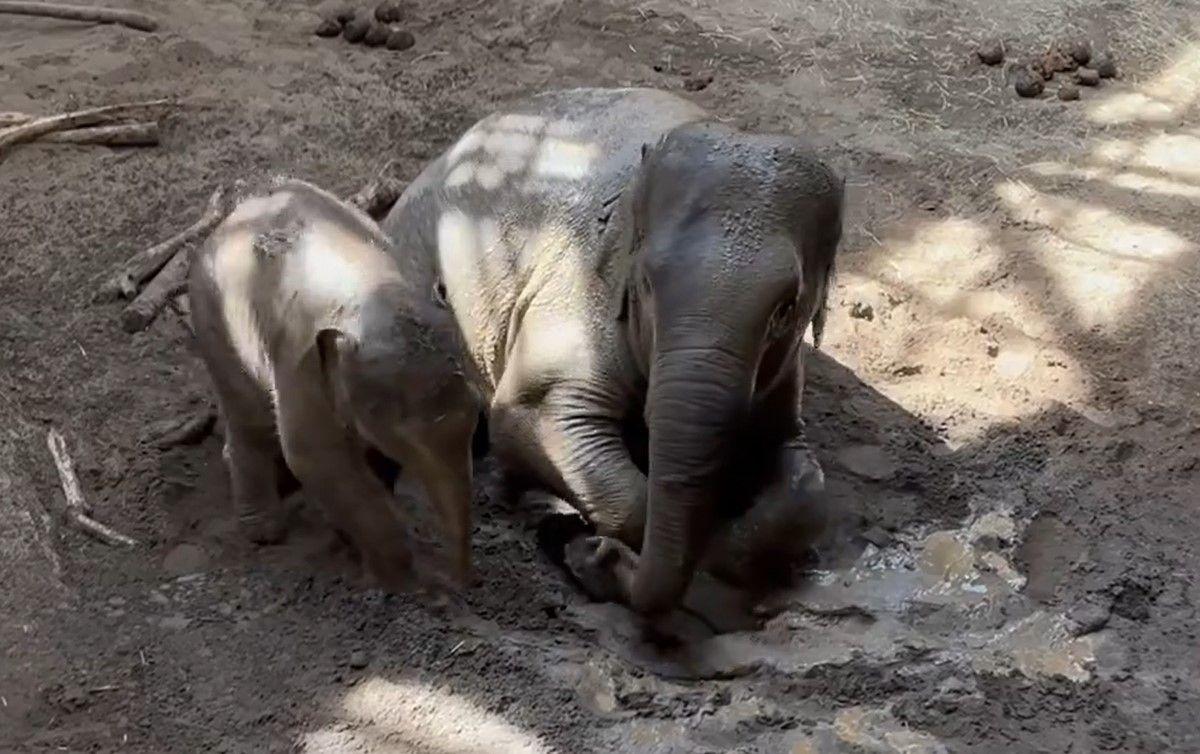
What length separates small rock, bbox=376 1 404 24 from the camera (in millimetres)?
8008

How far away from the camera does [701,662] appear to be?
417cm

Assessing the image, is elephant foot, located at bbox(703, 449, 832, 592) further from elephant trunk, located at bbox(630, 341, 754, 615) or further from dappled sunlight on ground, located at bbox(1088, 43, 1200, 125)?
dappled sunlight on ground, located at bbox(1088, 43, 1200, 125)

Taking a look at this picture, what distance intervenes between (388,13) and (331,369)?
463 cm

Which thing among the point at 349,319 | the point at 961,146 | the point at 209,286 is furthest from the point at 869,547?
the point at 961,146

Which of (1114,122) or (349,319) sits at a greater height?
(349,319)

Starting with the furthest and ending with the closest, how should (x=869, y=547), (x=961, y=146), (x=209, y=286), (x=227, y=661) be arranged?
(x=961, y=146) → (x=869, y=547) → (x=209, y=286) → (x=227, y=661)

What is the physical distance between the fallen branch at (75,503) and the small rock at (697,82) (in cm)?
382

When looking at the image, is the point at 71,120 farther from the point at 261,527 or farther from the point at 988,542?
the point at 988,542

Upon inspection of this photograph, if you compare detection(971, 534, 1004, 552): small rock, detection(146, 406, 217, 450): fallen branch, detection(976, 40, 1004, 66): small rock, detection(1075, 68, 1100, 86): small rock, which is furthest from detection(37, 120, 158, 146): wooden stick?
detection(1075, 68, 1100, 86): small rock

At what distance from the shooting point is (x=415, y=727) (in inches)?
154

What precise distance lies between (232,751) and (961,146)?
4.56 m

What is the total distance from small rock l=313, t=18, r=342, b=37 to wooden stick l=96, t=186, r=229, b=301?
6.86ft

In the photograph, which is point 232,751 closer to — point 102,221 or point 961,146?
point 102,221

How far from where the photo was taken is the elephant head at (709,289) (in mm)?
3730
